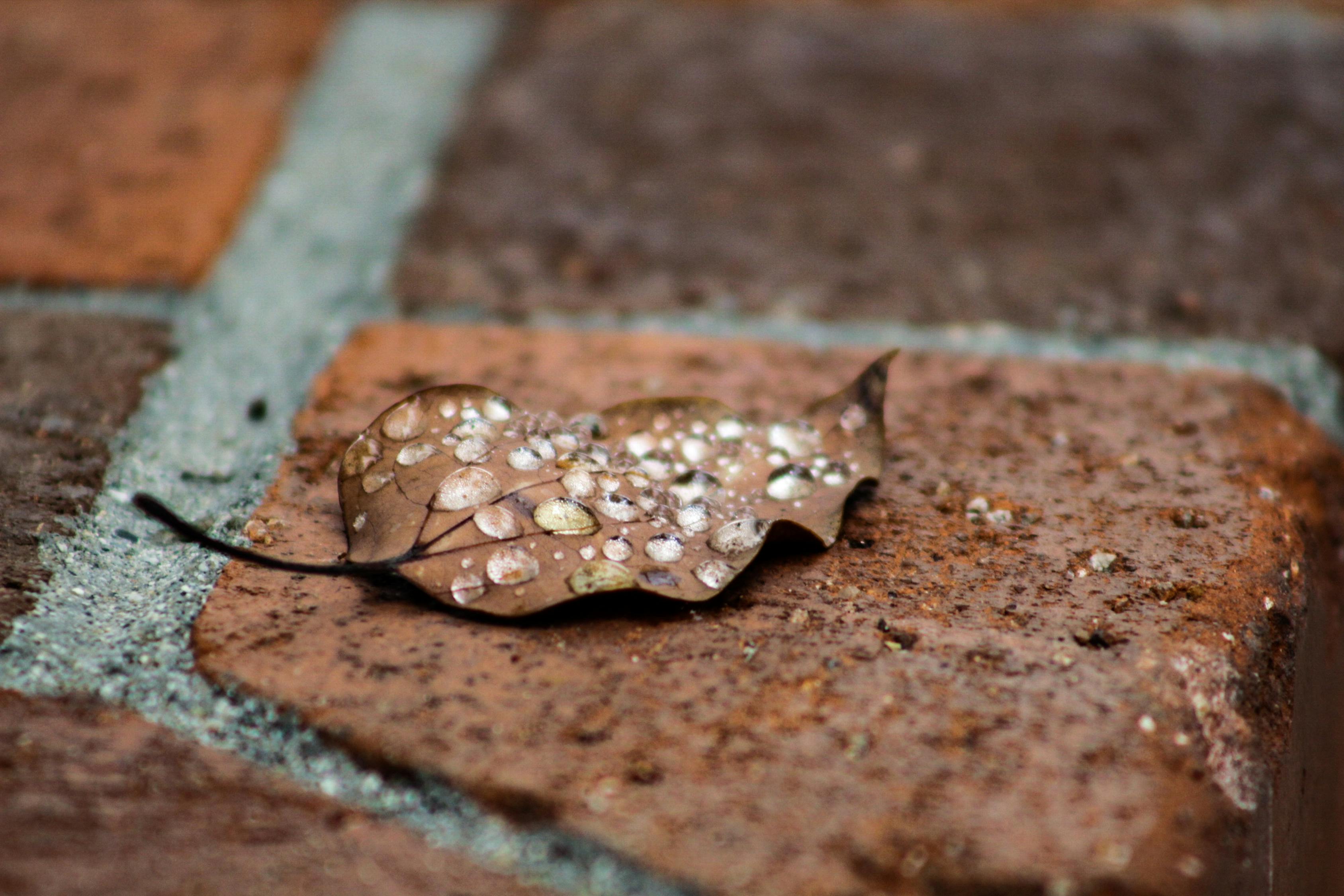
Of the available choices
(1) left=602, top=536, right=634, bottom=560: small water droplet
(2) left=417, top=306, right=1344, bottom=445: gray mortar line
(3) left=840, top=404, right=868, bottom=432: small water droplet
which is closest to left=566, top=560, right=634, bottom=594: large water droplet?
(1) left=602, top=536, right=634, bottom=560: small water droplet

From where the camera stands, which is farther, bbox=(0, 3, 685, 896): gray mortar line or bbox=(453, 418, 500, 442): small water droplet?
bbox=(453, 418, 500, 442): small water droplet

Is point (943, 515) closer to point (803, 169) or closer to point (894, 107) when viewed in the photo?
point (803, 169)

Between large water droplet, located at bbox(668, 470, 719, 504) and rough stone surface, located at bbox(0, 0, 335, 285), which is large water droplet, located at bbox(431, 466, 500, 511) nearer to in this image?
large water droplet, located at bbox(668, 470, 719, 504)

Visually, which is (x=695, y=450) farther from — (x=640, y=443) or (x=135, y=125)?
(x=135, y=125)

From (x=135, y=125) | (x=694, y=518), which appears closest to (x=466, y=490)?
(x=694, y=518)

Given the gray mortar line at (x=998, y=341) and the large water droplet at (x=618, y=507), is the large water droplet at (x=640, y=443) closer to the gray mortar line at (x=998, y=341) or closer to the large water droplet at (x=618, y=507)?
the large water droplet at (x=618, y=507)

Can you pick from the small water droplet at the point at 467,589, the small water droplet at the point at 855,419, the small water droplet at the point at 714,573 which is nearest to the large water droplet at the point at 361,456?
the small water droplet at the point at 467,589

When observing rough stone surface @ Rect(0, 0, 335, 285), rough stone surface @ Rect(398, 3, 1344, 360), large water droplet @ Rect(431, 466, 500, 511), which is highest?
rough stone surface @ Rect(0, 0, 335, 285)
